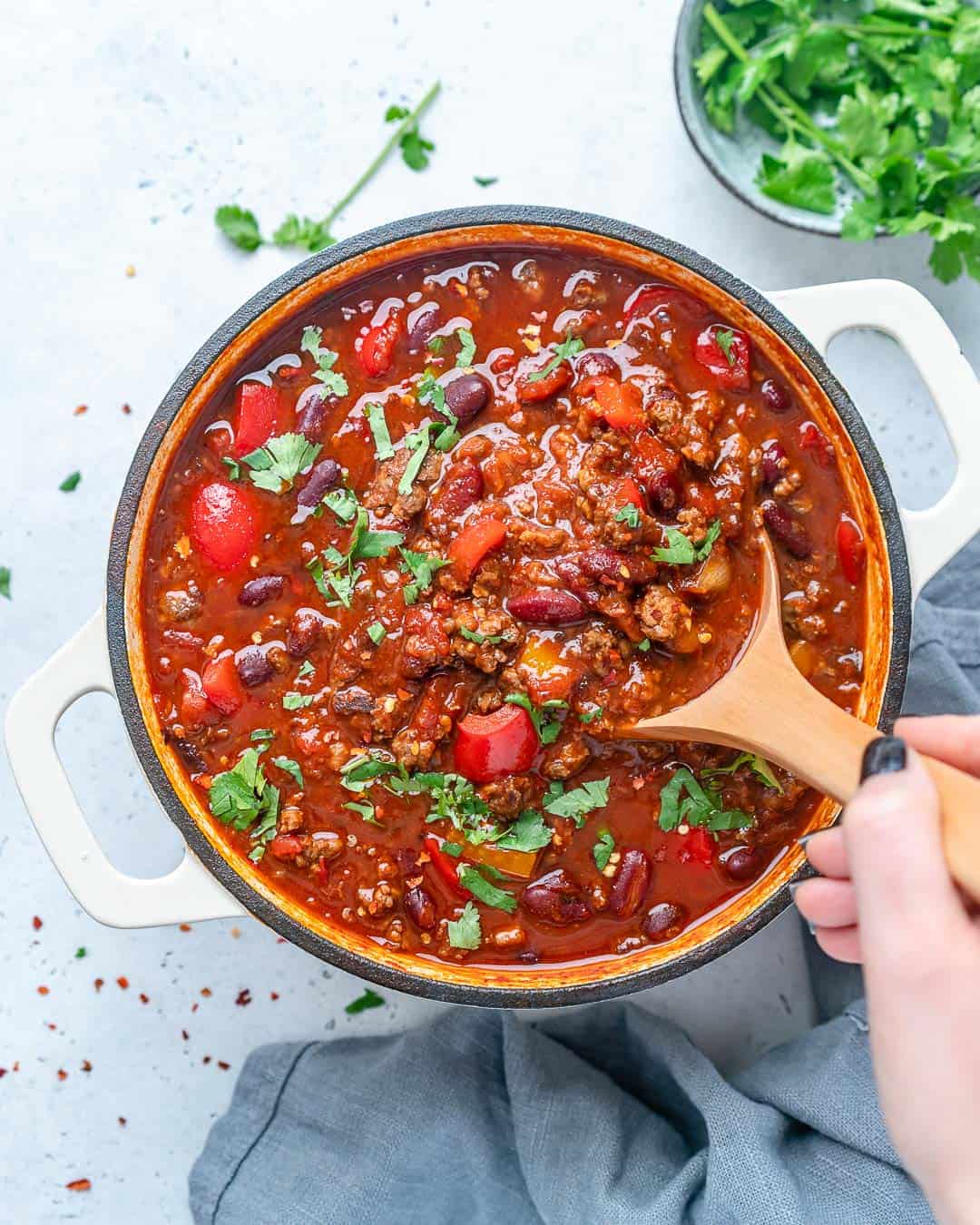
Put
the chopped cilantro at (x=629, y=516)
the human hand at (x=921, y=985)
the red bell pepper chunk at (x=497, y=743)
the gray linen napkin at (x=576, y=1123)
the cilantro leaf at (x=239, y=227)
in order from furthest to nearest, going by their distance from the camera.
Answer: the cilantro leaf at (x=239, y=227), the gray linen napkin at (x=576, y=1123), the red bell pepper chunk at (x=497, y=743), the chopped cilantro at (x=629, y=516), the human hand at (x=921, y=985)

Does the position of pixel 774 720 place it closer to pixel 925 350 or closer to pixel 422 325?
pixel 925 350

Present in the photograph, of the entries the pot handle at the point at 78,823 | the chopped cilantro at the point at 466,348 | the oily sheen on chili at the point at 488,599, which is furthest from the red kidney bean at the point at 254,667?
the chopped cilantro at the point at 466,348

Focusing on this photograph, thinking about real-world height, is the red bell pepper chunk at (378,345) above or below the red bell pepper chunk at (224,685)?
above

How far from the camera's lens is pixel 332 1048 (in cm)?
416

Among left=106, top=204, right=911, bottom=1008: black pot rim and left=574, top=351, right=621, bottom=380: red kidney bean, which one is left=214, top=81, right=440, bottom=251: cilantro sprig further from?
left=574, top=351, right=621, bottom=380: red kidney bean

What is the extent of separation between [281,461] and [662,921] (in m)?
1.75

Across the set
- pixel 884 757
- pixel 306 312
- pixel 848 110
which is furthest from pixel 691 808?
pixel 848 110

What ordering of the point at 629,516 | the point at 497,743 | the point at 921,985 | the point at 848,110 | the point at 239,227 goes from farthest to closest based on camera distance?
1. the point at 239,227
2. the point at 848,110
3. the point at 497,743
4. the point at 629,516
5. the point at 921,985

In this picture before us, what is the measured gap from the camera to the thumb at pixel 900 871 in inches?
80.4

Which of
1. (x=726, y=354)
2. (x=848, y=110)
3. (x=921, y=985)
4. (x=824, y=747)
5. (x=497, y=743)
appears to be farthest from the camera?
(x=848, y=110)

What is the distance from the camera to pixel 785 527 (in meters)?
3.32

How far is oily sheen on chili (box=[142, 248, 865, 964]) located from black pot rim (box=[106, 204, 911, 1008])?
0.13m

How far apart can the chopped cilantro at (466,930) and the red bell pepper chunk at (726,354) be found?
5.62 feet

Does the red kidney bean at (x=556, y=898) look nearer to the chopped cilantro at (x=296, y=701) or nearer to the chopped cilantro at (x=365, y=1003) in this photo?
the chopped cilantro at (x=296, y=701)
